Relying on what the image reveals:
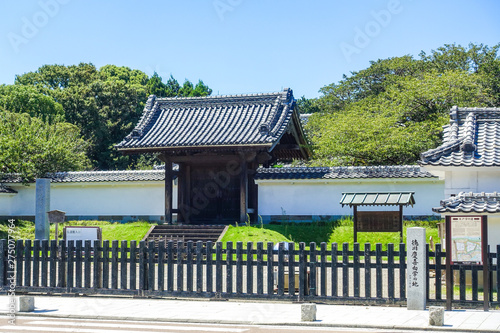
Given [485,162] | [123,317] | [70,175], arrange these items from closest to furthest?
[123,317]
[485,162]
[70,175]

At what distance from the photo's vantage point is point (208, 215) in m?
30.0

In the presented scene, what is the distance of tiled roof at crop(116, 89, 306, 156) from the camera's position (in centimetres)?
2769

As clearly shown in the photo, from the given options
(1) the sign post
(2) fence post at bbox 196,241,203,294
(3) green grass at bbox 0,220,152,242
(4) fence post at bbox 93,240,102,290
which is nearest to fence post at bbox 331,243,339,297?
(1) the sign post

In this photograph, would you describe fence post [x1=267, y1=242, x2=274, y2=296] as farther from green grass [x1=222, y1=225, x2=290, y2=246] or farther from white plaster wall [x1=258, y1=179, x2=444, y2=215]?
white plaster wall [x1=258, y1=179, x2=444, y2=215]

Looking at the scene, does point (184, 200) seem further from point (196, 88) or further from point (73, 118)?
point (196, 88)

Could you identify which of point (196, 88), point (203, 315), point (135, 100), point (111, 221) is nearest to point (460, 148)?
point (203, 315)

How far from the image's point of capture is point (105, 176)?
30844 mm

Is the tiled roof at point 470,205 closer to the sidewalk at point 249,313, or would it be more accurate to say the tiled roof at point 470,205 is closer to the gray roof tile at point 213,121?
the sidewalk at point 249,313

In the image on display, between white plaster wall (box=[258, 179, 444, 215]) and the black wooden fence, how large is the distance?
37.7ft

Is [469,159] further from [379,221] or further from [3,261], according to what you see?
[3,261]

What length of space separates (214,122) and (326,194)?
6.29m

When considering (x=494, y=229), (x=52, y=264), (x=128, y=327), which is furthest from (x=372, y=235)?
(x=128, y=327)

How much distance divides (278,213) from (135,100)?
2832 cm

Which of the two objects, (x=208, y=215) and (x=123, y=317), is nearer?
(x=123, y=317)
